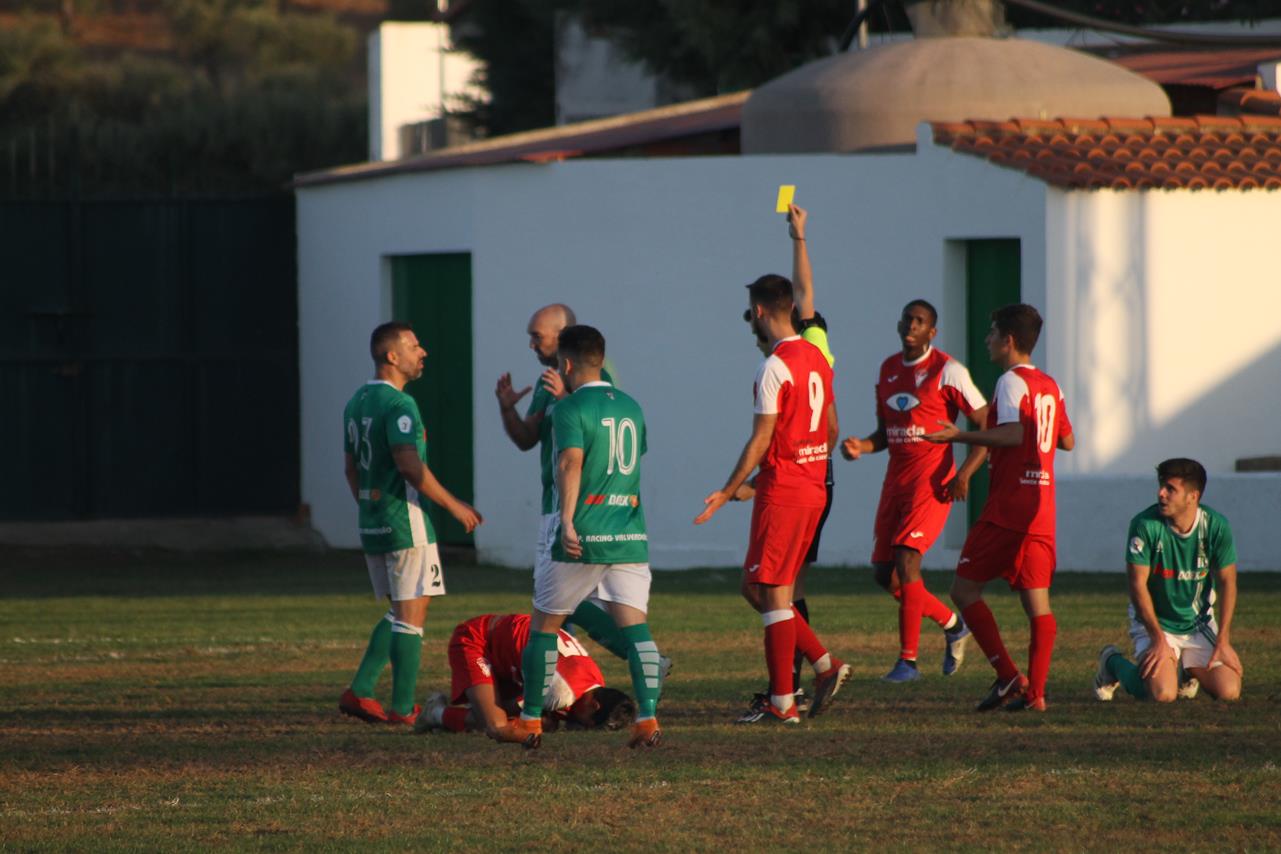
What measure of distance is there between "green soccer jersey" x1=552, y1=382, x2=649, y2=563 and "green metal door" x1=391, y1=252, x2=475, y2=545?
390 inches

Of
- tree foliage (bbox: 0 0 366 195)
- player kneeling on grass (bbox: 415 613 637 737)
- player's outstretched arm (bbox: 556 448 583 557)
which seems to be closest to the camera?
player's outstretched arm (bbox: 556 448 583 557)

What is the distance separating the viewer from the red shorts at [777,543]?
9023mm

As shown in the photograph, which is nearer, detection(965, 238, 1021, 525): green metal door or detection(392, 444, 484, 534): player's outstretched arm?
detection(392, 444, 484, 534): player's outstretched arm

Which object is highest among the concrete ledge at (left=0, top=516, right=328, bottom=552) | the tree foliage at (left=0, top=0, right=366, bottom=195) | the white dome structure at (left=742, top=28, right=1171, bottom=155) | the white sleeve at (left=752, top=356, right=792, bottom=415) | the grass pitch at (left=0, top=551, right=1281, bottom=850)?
the tree foliage at (left=0, top=0, right=366, bottom=195)

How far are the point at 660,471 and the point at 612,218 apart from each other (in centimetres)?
221

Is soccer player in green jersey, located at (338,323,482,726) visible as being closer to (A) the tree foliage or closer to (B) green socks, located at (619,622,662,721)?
(B) green socks, located at (619,622,662,721)

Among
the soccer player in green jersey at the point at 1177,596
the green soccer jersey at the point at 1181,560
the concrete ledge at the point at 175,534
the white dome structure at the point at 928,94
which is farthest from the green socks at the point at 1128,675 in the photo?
the concrete ledge at the point at 175,534

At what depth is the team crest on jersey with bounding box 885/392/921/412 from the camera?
10359 mm

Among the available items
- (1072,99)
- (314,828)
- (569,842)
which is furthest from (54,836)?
(1072,99)

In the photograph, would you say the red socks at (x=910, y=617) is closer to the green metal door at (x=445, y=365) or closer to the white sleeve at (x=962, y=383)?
the white sleeve at (x=962, y=383)

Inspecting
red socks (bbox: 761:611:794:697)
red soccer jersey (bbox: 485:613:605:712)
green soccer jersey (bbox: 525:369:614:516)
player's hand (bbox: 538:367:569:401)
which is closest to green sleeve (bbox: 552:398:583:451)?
green soccer jersey (bbox: 525:369:614:516)

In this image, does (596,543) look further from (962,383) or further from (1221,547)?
(1221,547)

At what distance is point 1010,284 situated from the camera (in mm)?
16047

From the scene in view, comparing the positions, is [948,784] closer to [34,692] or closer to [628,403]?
[628,403]
